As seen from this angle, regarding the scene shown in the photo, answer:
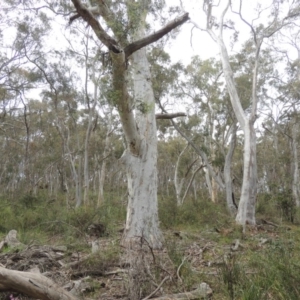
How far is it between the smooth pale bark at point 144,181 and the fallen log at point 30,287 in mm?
3042

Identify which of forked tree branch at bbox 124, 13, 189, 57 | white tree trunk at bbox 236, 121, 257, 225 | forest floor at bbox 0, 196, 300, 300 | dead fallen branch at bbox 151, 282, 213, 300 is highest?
forked tree branch at bbox 124, 13, 189, 57

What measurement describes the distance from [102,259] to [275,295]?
2.39m

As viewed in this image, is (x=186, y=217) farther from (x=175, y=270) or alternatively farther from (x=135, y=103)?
(x=175, y=270)

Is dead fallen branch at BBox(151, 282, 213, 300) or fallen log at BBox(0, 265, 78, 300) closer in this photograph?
fallen log at BBox(0, 265, 78, 300)

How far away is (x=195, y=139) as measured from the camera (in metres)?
17.7

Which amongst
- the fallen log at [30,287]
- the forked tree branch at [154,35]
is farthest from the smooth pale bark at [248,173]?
the fallen log at [30,287]

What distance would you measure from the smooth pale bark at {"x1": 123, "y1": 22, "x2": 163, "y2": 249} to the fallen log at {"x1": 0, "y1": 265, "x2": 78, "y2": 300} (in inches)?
120

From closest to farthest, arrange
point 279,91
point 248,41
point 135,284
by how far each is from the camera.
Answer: point 135,284 < point 248,41 < point 279,91

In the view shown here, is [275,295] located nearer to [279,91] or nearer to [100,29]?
[100,29]

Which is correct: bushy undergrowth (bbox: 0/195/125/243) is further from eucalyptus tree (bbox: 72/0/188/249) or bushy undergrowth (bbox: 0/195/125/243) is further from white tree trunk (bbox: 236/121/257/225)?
white tree trunk (bbox: 236/121/257/225)

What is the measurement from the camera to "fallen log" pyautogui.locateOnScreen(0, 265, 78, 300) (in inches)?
112

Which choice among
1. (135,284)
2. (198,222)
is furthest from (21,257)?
(198,222)

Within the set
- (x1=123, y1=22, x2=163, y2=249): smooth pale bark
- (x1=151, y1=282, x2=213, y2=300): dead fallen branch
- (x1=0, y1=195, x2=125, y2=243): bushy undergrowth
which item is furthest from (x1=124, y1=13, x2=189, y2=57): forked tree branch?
(x1=0, y1=195, x2=125, y2=243): bushy undergrowth

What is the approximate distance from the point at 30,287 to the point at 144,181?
11.9ft
